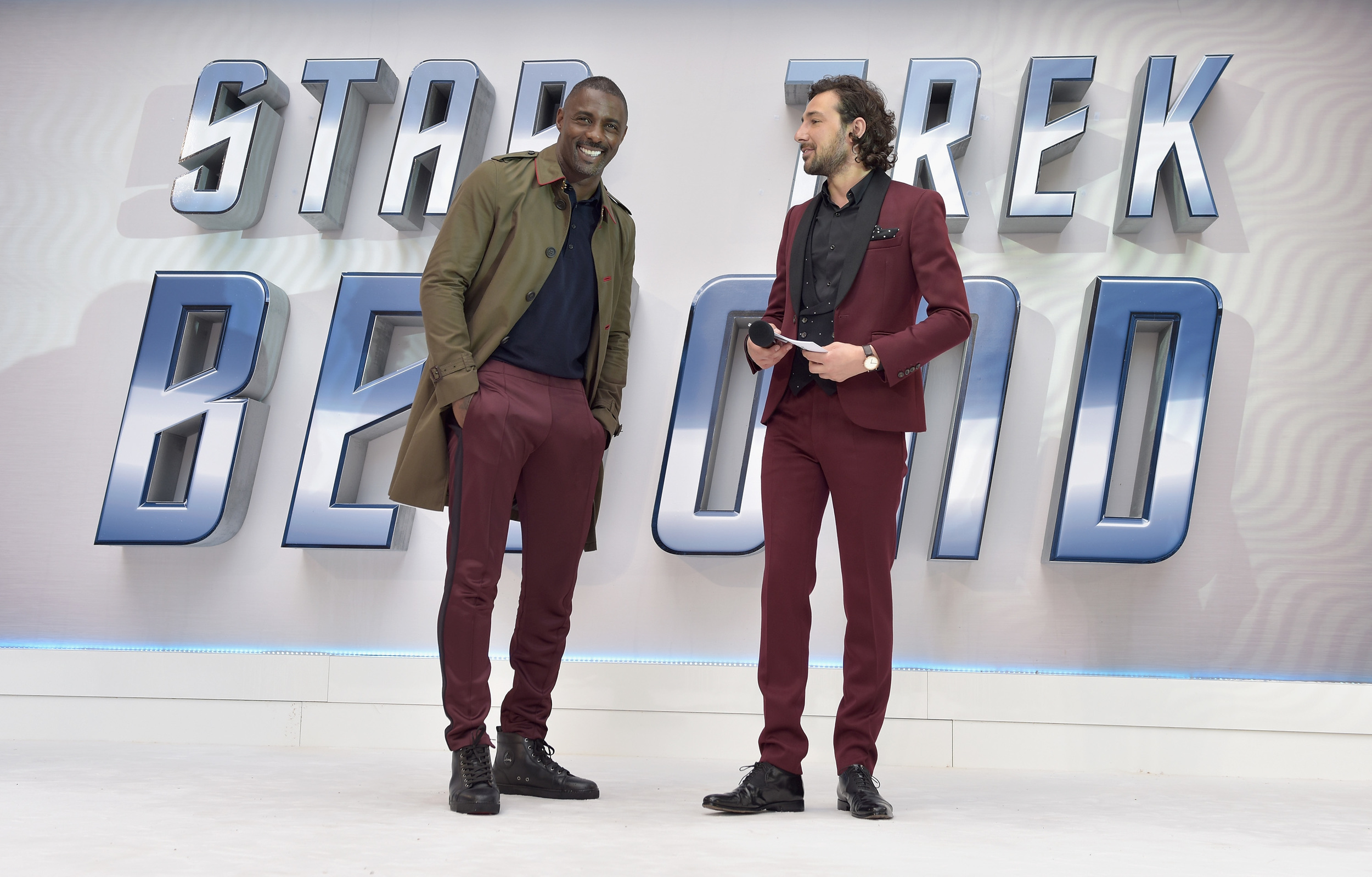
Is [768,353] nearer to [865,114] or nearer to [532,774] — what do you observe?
[865,114]

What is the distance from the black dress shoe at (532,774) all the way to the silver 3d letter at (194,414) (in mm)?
1595

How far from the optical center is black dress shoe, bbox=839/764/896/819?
212 centimetres

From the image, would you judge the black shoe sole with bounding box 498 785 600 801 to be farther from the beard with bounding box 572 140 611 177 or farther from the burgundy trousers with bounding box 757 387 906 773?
the beard with bounding box 572 140 611 177

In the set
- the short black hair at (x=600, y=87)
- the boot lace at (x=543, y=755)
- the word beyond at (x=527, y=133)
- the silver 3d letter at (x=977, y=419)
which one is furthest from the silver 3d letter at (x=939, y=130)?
the boot lace at (x=543, y=755)

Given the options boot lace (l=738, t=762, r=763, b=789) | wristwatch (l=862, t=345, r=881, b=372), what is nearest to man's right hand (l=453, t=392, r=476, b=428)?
wristwatch (l=862, t=345, r=881, b=372)

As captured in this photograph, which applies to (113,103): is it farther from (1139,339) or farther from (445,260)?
(1139,339)

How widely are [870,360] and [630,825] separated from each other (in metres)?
1.11

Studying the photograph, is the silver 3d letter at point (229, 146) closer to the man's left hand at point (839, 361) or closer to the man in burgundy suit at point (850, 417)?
the man in burgundy suit at point (850, 417)

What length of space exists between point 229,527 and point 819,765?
2.18m

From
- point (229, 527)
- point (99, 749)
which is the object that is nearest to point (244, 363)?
point (229, 527)

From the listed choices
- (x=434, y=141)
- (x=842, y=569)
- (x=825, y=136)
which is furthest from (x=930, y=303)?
(x=434, y=141)

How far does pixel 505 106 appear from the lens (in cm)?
366

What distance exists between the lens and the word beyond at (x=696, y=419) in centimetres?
324

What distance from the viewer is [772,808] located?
2174mm
